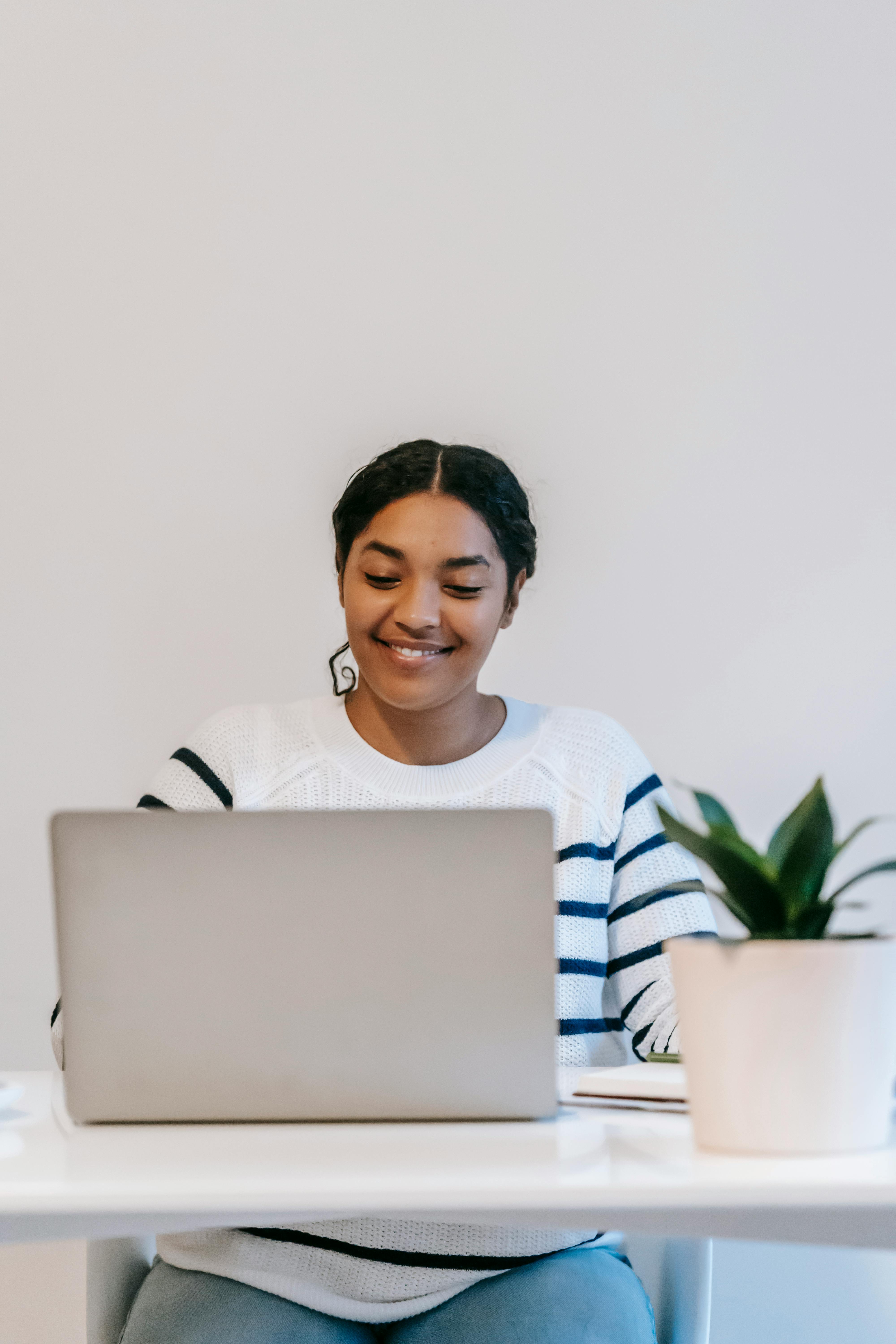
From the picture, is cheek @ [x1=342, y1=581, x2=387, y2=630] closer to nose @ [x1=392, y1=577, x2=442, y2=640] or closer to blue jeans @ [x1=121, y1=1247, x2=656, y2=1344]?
nose @ [x1=392, y1=577, x2=442, y2=640]

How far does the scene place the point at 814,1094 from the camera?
2.34 ft

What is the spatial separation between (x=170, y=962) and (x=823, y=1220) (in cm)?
42

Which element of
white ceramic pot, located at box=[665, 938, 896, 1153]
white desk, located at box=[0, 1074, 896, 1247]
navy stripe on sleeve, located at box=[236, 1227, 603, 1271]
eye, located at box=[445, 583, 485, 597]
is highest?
eye, located at box=[445, 583, 485, 597]

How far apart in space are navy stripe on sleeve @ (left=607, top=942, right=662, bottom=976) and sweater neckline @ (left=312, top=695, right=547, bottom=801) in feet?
0.89

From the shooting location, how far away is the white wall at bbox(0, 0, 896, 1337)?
2.23m

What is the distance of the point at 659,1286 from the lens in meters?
1.34

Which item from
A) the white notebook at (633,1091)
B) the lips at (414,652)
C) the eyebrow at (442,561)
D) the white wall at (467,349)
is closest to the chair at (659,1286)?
the white notebook at (633,1091)

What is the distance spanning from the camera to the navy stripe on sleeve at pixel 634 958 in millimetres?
1471

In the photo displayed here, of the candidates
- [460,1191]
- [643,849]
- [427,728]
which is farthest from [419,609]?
[460,1191]

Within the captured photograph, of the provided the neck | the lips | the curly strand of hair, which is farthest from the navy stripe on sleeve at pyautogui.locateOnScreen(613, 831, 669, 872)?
the curly strand of hair

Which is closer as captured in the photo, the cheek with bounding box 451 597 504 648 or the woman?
the woman

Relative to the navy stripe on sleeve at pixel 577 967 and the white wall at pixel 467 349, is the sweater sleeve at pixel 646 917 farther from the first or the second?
the white wall at pixel 467 349

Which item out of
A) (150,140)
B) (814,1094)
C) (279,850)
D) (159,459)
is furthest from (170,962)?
(150,140)

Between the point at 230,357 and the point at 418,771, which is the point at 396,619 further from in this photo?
the point at 230,357
